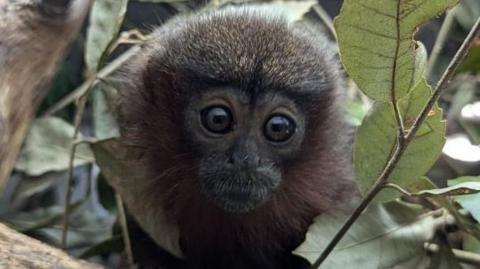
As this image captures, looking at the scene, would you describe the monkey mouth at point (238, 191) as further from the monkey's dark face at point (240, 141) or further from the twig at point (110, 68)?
the twig at point (110, 68)

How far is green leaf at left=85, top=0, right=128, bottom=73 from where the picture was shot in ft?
A: 6.80

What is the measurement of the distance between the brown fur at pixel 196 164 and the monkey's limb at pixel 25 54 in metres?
0.32

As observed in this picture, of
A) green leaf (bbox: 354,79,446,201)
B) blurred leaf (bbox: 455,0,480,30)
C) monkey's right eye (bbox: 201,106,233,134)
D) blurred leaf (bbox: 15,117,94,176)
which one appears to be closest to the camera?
green leaf (bbox: 354,79,446,201)

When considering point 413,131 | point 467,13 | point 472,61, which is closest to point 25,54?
point 413,131

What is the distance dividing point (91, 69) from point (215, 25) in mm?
313

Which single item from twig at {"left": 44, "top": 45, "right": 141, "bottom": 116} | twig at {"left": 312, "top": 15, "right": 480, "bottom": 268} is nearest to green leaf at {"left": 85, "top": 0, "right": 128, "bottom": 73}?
twig at {"left": 44, "top": 45, "right": 141, "bottom": 116}

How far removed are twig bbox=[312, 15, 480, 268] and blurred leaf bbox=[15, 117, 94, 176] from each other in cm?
91

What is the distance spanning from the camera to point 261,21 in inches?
80.2

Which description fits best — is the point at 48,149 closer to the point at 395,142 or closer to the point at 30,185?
the point at 30,185

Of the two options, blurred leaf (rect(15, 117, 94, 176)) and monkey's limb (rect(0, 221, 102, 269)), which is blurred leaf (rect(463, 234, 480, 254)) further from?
blurred leaf (rect(15, 117, 94, 176))

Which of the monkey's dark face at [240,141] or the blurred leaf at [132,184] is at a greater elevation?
the monkey's dark face at [240,141]

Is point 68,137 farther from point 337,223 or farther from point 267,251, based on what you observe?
point 337,223

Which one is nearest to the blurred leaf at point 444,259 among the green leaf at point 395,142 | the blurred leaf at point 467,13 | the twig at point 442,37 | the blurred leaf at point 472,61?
the green leaf at point 395,142

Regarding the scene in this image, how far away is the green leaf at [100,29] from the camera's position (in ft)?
6.80
